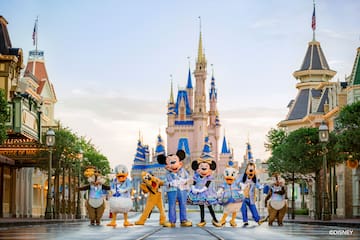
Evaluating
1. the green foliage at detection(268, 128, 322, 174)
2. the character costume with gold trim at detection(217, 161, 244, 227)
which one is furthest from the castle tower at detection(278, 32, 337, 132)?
the character costume with gold trim at detection(217, 161, 244, 227)

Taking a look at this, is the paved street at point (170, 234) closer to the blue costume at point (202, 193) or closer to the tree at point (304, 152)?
the blue costume at point (202, 193)

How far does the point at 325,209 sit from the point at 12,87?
62.6ft

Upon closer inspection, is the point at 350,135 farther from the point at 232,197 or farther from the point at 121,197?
the point at 121,197

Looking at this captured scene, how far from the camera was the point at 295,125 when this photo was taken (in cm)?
9056

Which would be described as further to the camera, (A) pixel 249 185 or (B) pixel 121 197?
(A) pixel 249 185

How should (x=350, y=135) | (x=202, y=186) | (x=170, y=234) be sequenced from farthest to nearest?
(x=350, y=135) → (x=202, y=186) → (x=170, y=234)

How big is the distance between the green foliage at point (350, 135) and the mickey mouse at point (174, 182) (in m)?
12.7

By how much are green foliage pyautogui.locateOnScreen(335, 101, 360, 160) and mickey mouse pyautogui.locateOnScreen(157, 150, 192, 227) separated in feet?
41.8

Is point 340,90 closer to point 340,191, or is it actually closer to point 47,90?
point 340,191

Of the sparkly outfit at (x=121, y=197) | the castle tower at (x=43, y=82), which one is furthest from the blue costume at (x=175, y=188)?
the castle tower at (x=43, y=82)

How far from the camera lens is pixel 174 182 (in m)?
32.1

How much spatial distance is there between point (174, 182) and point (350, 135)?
14040 mm

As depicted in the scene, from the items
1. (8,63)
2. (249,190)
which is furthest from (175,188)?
(8,63)

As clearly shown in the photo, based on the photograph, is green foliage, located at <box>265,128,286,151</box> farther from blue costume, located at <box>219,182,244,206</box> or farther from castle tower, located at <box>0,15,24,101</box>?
blue costume, located at <box>219,182,244,206</box>
